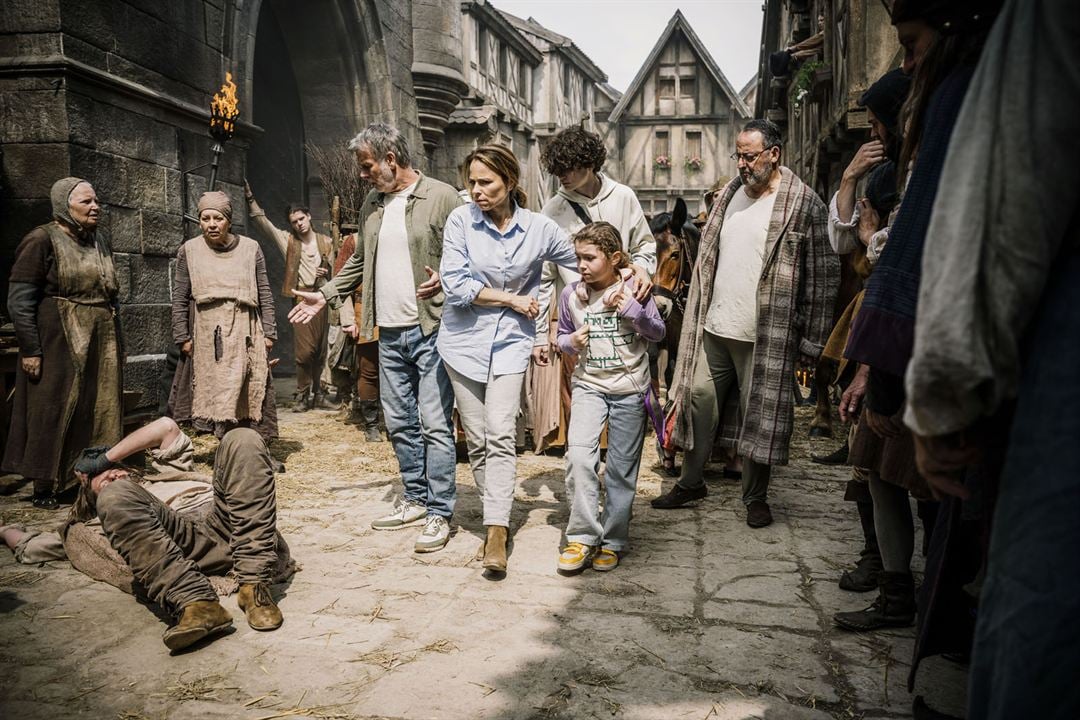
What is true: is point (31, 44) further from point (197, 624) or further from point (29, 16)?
point (197, 624)

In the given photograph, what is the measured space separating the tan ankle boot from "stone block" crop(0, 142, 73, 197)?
4.45m

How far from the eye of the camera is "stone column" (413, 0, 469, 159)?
535 inches

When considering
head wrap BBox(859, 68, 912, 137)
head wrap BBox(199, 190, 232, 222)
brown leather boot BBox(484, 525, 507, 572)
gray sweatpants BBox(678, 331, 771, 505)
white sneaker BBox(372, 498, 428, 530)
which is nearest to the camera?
head wrap BBox(859, 68, 912, 137)

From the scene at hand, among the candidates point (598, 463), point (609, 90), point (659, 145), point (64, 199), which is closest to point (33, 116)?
point (64, 199)

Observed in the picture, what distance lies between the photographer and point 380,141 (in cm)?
467

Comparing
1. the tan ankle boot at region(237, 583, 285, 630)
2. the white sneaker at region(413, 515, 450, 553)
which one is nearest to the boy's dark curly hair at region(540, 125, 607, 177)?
the white sneaker at region(413, 515, 450, 553)

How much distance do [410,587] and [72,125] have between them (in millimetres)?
4878

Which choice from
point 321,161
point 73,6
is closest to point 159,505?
point 73,6

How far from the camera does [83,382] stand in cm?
568

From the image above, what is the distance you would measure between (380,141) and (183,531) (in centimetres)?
232

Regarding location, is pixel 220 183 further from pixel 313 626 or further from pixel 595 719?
pixel 595 719

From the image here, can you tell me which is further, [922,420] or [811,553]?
[811,553]

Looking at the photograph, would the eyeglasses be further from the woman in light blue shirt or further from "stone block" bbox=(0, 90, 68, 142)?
"stone block" bbox=(0, 90, 68, 142)

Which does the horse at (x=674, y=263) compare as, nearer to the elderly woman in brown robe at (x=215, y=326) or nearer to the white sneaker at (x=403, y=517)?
the white sneaker at (x=403, y=517)
